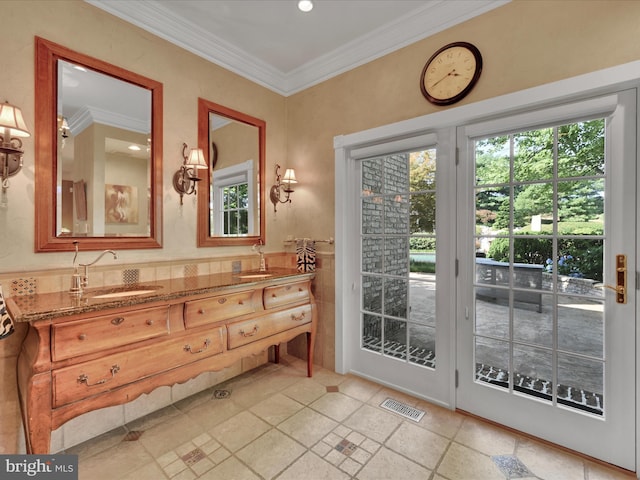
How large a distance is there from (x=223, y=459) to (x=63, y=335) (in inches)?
43.5

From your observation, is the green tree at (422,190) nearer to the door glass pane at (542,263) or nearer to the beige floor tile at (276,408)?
the door glass pane at (542,263)

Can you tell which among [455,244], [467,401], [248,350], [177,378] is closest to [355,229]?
[455,244]

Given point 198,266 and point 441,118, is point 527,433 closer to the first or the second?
point 441,118

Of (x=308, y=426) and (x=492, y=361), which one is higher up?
(x=492, y=361)

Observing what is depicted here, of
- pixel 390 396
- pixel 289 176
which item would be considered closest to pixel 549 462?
pixel 390 396

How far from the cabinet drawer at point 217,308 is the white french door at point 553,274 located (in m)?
1.55

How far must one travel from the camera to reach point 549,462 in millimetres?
1718

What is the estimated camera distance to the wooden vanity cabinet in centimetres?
134

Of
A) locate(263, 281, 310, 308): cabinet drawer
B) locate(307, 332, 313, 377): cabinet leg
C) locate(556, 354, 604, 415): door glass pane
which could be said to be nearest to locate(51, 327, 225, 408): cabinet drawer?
locate(263, 281, 310, 308): cabinet drawer

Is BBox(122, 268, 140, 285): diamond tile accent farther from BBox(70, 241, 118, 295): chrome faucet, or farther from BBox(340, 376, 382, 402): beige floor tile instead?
BBox(340, 376, 382, 402): beige floor tile

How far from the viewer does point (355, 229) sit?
2.78 metres

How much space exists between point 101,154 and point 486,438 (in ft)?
Result: 10.2

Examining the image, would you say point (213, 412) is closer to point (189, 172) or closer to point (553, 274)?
point (189, 172)

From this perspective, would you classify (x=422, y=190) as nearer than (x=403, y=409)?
No
